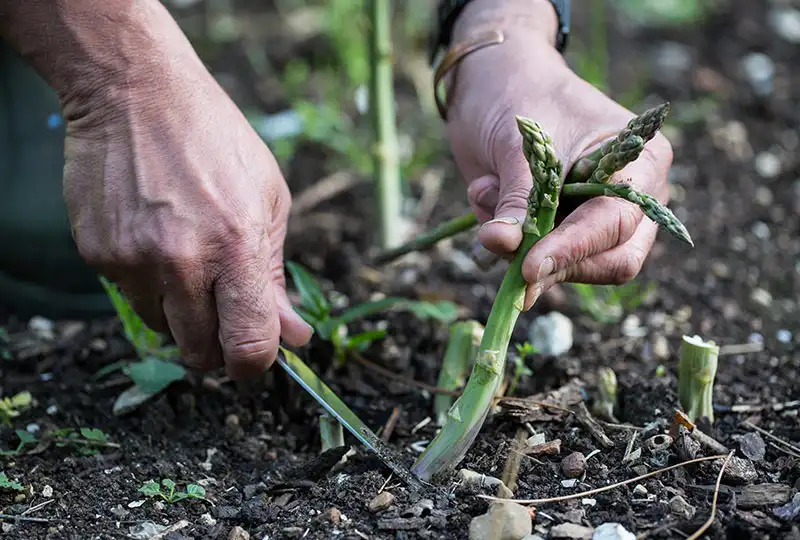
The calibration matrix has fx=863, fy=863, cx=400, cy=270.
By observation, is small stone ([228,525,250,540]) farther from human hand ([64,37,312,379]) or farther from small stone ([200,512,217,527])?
human hand ([64,37,312,379])

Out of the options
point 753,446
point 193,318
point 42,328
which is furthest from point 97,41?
point 753,446

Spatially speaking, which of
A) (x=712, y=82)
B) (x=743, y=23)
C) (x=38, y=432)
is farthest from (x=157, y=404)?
(x=743, y=23)

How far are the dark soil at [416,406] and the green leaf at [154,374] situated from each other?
0.05 metres

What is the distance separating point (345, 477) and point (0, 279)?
4.65 feet

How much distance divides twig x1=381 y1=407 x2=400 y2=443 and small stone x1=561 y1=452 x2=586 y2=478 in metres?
0.35

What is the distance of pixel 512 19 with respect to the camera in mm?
1668

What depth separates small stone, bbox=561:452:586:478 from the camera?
4.42 ft

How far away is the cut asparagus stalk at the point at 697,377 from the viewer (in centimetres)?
145

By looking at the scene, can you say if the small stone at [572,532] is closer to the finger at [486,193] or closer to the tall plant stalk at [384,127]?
the finger at [486,193]

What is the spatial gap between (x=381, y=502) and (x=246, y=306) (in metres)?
0.39

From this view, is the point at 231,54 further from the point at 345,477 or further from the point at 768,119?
the point at 345,477

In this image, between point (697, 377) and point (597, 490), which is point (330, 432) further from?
point (697, 377)

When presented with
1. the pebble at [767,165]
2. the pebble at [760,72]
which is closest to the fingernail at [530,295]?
the pebble at [767,165]

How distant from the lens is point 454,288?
2.20 m
